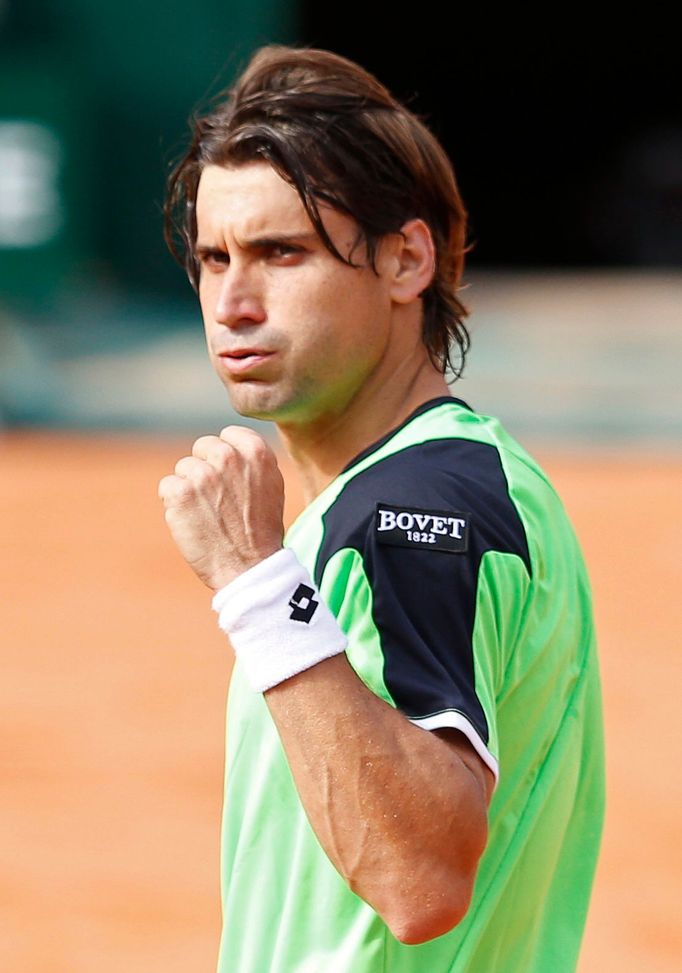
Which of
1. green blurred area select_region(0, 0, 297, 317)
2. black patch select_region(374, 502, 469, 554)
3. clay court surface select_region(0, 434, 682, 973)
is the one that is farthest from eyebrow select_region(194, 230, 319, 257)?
green blurred area select_region(0, 0, 297, 317)

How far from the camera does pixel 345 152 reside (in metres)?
2.41

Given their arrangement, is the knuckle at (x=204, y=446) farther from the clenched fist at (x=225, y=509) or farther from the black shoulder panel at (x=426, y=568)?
the black shoulder panel at (x=426, y=568)

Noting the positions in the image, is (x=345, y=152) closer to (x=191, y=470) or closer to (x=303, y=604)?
(x=191, y=470)

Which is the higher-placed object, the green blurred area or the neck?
the neck

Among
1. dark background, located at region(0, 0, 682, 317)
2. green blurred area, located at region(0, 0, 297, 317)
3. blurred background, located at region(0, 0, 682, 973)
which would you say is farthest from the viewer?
dark background, located at region(0, 0, 682, 317)

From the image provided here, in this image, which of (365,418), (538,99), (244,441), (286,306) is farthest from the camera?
(538,99)

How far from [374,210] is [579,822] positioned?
3.31 feet

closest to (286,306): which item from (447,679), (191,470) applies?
(191,470)

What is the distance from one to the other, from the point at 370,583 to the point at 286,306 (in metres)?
0.47

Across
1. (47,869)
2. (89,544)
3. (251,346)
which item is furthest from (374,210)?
(89,544)

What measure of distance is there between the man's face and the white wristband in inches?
13.5

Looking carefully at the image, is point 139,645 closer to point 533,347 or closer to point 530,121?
point 533,347

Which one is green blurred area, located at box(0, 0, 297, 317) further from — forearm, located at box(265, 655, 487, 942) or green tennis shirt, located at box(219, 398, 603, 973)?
forearm, located at box(265, 655, 487, 942)

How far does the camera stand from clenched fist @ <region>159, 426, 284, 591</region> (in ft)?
6.98
